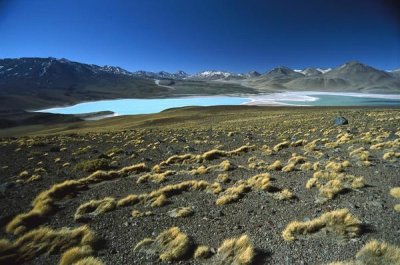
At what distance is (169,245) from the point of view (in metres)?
7.05

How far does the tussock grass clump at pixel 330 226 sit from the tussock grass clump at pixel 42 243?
5228 mm

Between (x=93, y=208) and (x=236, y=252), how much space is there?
5.99 m

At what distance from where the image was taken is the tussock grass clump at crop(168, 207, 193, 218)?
9143 millimetres

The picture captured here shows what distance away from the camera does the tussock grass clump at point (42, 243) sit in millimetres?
7078

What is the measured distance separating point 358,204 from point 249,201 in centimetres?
341

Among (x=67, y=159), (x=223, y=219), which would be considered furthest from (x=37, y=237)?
(x=67, y=159)

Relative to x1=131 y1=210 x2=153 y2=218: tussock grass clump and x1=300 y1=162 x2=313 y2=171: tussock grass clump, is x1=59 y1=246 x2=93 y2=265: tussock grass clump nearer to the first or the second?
x1=131 y1=210 x2=153 y2=218: tussock grass clump

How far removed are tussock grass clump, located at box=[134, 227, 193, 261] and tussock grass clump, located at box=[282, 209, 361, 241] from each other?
2498 mm

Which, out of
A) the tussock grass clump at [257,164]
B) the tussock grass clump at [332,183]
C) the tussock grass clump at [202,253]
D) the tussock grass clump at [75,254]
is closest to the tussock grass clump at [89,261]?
the tussock grass clump at [75,254]

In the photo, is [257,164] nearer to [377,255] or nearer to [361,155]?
[361,155]

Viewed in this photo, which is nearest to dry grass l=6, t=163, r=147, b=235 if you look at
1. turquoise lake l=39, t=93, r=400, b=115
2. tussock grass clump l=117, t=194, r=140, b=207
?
tussock grass clump l=117, t=194, r=140, b=207

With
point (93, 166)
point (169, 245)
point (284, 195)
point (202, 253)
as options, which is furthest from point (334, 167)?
point (93, 166)

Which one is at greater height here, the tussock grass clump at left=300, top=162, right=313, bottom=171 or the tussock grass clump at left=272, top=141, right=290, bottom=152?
the tussock grass clump at left=300, top=162, right=313, bottom=171

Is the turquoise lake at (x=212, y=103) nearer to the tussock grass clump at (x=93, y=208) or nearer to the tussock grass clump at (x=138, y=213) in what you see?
the tussock grass clump at (x=93, y=208)
